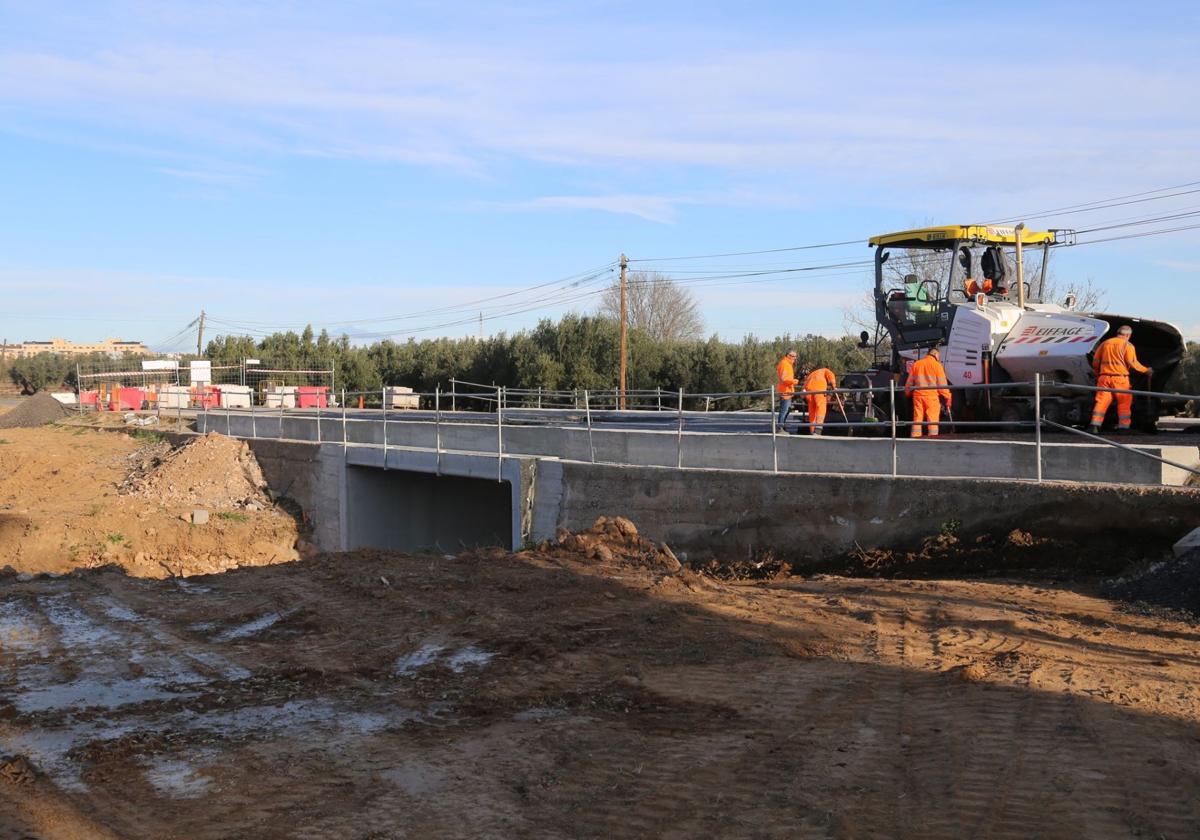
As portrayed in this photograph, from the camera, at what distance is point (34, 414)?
126 ft

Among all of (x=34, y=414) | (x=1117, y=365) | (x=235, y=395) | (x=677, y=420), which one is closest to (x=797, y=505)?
(x=1117, y=365)

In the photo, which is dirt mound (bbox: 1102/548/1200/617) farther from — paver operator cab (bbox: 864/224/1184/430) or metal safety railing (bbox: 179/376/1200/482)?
paver operator cab (bbox: 864/224/1184/430)

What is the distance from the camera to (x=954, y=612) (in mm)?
8859

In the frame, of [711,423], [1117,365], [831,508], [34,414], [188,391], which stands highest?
[1117,365]

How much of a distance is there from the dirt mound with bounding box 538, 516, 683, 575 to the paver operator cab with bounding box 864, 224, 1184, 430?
188 inches

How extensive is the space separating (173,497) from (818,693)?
19.7 metres

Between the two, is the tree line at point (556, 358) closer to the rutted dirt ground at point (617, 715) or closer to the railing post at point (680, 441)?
the railing post at point (680, 441)

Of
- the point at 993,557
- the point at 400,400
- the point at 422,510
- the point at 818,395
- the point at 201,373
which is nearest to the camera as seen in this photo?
the point at 993,557

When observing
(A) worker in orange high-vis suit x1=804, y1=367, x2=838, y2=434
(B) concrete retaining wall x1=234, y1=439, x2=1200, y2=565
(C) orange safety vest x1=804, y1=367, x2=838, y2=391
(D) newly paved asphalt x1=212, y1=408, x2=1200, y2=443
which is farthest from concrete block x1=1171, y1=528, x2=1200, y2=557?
(C) orange safety vest x1=804, y1=367, x2=838, y2=391

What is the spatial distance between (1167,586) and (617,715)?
16.7ft

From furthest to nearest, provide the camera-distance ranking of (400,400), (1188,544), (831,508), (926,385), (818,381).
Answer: (400,400) → (818,381) → (926,385) → (831,508) → (1188,544)

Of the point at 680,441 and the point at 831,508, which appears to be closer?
the point at 831,508

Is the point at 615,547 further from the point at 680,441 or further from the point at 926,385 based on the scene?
the point at 926,385

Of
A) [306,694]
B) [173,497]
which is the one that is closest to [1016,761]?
[306,694]
